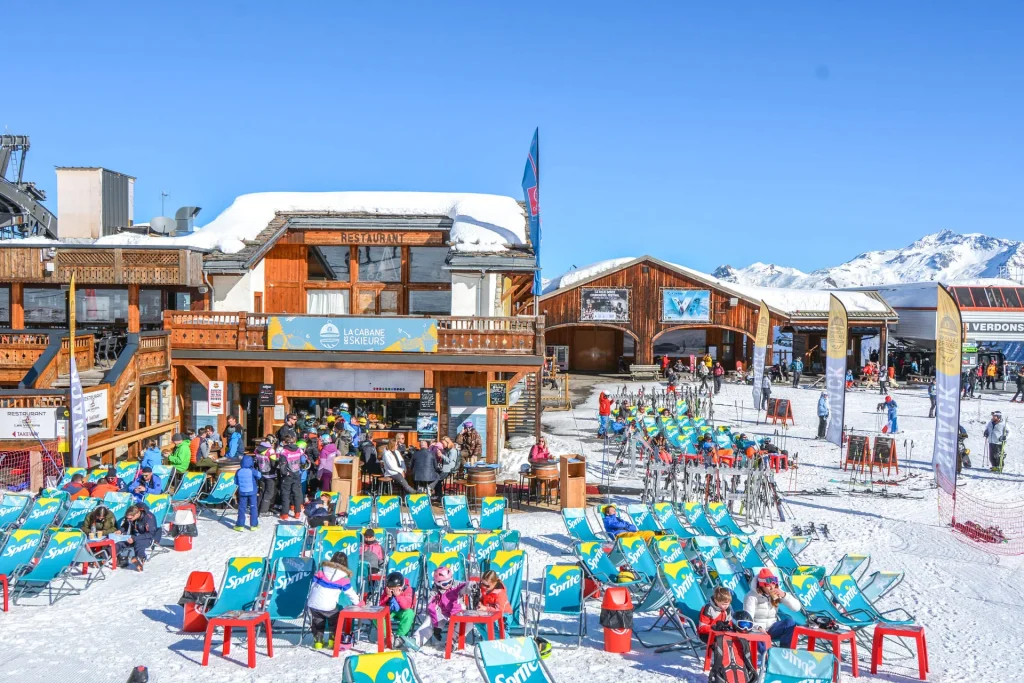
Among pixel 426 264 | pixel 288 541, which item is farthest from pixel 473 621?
pixel 426 264

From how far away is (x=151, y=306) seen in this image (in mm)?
22000

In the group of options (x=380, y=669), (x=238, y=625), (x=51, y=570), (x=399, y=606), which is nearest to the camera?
(x=380, y=669)

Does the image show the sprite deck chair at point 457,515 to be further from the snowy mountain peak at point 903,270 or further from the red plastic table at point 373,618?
the snowy mountain peak at point 903,270

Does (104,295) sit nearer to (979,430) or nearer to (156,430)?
(156,430)

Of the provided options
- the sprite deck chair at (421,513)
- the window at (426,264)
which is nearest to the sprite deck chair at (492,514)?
the sprite deck chair at (421,513)

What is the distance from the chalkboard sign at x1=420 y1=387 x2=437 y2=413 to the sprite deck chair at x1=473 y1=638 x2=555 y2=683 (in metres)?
12.4

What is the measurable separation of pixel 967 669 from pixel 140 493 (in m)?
10.5

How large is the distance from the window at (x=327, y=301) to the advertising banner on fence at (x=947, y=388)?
1359 centimetres

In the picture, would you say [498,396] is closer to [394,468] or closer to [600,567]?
[394,468]

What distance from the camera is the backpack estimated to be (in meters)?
7.94

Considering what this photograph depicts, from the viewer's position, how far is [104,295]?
21797 mm

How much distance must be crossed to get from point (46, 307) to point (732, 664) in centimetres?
1923

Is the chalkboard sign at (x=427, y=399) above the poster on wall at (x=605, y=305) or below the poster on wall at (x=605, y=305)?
below

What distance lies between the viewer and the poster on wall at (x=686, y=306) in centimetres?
3941
